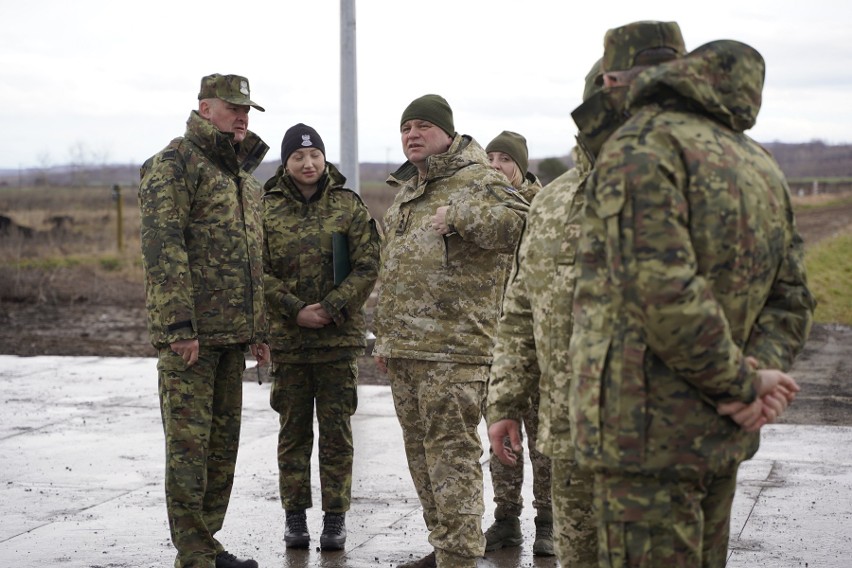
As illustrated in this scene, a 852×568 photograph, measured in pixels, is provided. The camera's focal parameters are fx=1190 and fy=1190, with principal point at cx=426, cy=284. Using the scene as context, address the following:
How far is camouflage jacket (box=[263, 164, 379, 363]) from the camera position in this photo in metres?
5.98

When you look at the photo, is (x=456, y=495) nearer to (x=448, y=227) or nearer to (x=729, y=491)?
(x=448, y=227)

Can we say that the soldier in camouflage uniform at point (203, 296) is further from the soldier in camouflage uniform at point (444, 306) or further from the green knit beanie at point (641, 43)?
the green knit beanie at point (641, 43)

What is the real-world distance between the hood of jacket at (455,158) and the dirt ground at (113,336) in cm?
483

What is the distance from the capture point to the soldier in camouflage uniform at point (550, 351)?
3586 millimetres

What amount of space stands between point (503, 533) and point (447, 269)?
1462 mm

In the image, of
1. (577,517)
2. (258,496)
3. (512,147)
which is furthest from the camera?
(258,496)

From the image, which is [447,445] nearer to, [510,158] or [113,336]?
[510,158]

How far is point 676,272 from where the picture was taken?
2.88 m

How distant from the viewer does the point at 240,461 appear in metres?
7.83

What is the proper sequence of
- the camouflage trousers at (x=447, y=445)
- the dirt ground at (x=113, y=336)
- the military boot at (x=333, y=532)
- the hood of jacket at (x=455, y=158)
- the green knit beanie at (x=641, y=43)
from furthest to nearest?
the dirt ground at (x=113, y=336)
the military boot at (x=333, y=532)
the hood of jacket at (x=455, y=158)
the camouflage trousers at (x=447, y=445)
the green knit beanie at (x=641, y=43)

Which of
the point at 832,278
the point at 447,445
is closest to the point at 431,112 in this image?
the point at 447,445

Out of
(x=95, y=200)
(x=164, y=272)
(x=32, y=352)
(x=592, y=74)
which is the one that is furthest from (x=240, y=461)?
(x=95, y=200)

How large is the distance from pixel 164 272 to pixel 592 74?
2.20 metres

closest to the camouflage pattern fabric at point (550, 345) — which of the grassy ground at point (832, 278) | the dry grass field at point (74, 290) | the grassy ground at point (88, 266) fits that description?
the dry grass field at point (74, 290)
